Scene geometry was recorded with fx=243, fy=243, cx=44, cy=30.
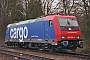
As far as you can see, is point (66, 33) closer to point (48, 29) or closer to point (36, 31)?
point (48, 29)

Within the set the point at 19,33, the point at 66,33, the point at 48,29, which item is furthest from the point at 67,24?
the point at 19,33

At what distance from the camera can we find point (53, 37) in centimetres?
1906

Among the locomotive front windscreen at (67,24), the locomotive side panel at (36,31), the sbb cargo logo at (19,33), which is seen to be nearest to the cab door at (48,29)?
the locomotive side panel at (36,31)

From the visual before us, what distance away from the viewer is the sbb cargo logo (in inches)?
992

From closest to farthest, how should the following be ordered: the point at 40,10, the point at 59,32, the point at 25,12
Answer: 1. the point at 59,32
2. the point at 40,10
3. the point at 25,12

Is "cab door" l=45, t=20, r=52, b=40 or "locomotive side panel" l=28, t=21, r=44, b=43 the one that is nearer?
"cab door" l=45, t=20, r=52, b=40

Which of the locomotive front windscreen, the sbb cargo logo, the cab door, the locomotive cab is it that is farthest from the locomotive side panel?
the locomotive front windscreen

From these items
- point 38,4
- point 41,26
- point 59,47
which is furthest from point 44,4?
point 59,47

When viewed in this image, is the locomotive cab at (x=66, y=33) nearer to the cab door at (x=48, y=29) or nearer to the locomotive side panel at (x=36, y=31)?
the cab door at (x=48, y=29)

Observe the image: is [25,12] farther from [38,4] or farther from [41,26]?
[41,26]

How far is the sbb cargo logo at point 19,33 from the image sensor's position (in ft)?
82.6

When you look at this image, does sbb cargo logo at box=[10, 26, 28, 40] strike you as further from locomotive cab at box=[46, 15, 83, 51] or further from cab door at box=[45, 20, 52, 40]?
locomotive cab at box=[46, 15, 83, 51]

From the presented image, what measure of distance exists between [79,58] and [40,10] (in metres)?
26.1

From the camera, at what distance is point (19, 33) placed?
26.8 meters
